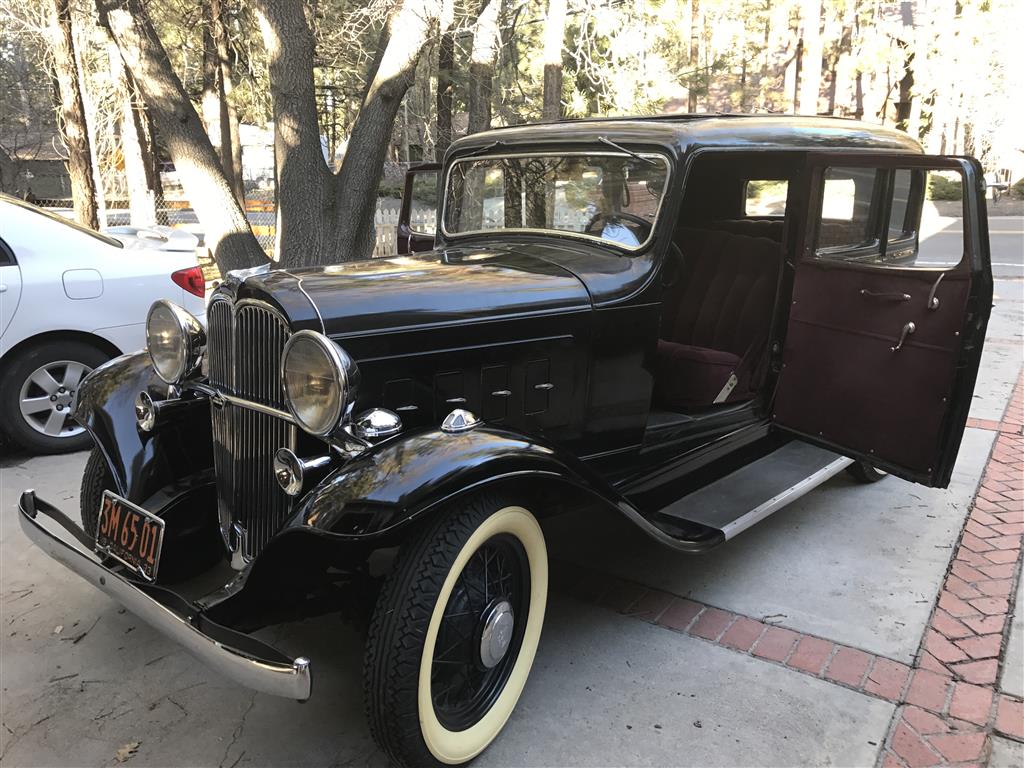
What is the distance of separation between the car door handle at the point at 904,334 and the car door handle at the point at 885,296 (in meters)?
0.11

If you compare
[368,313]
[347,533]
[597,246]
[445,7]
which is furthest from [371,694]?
[445,7]

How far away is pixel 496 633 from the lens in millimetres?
2326

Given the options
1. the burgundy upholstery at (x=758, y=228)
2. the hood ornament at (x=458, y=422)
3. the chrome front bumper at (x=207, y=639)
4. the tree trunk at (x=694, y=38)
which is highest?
the tree trunk at (x=694, y=38)

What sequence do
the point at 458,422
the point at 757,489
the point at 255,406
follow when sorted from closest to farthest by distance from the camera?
the point at 458,422
the point at 255,406
the point at 757,489

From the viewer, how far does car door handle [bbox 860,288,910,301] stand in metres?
3.17

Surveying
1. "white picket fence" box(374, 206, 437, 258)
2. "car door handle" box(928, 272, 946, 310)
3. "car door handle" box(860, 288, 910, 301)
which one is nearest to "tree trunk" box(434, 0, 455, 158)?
"white picket fence" box(374, 206, 437, 258)

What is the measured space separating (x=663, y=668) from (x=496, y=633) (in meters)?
0.75

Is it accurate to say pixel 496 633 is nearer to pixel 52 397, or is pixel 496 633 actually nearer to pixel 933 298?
pixel 933 298

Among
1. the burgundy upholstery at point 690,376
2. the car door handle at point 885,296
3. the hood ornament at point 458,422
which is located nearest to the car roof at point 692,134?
the car door handle at point 885,296

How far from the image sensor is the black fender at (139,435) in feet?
9.07

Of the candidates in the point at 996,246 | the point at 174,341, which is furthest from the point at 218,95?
the point at 996,246

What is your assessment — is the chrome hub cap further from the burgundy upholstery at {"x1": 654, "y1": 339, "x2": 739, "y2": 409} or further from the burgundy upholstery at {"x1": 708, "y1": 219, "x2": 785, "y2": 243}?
the burgundy upholstery at {"x1": 708, "y1": 219, "x2": 785, "y2": 243}

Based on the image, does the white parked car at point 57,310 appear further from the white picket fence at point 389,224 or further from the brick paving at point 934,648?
the white picket fence at point 389,224

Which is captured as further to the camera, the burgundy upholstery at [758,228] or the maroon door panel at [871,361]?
the burgundy upholstery at [758,228]
